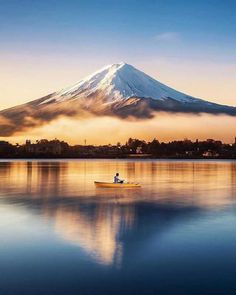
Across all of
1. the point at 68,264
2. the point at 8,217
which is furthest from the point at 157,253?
the point at 8,217

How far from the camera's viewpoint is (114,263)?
13.0m

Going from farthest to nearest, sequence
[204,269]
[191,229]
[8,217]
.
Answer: [8,217]
[191,229]
[204,269]

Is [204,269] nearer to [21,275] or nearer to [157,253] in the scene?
[157,253]

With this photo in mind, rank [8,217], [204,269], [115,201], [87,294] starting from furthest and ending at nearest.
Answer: [115,201] < [8,217] < [204,269] < [87,294]

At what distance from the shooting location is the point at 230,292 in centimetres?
1044

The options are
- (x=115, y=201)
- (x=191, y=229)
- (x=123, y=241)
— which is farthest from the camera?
(x=115, y=201)

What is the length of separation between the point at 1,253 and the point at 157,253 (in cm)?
560

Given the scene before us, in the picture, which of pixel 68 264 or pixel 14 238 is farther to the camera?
pixel 14 238

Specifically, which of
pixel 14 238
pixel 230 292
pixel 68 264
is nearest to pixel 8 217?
pixel 14 238

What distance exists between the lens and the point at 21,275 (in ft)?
38.7

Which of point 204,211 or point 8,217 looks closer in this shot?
point 8,217

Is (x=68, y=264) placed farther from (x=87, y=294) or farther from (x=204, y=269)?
(x=204, y=269)

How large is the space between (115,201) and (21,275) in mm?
19647

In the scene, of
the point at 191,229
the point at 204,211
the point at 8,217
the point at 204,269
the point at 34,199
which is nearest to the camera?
the point at 204,269
